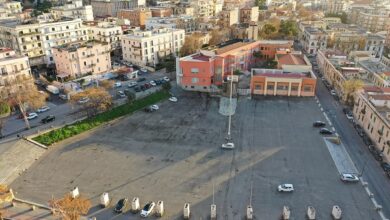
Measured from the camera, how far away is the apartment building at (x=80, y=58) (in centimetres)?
6262

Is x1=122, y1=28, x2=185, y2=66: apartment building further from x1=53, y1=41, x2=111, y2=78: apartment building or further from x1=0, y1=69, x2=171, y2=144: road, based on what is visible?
x1=0, y1=69, x2=171, y2=144: road

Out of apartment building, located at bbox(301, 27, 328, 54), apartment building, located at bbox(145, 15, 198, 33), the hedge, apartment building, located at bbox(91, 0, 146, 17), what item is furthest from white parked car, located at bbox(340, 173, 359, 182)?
apartment building, located at bbox(91, 0, 146, 17)

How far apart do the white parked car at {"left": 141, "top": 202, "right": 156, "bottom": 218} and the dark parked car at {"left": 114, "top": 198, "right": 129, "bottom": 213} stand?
207 cm

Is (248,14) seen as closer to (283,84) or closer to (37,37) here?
(283,84)

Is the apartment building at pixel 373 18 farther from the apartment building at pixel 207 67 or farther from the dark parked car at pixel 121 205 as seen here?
Result: the dark parked car at pixel 121 205

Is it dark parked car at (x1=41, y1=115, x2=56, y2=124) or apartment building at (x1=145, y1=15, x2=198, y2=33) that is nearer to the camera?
dark parked car at (x1=41, y1=115, x2=56, y2=124)

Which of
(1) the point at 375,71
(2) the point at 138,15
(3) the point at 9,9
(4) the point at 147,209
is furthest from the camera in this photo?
(2) the point at 138,15

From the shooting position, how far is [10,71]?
53.5m

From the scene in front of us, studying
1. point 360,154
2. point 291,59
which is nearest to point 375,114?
point 360,154

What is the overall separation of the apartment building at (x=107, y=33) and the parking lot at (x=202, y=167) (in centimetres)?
3611

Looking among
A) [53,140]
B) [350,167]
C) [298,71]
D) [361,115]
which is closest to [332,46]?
[298,71]

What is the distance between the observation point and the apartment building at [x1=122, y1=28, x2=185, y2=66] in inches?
2825

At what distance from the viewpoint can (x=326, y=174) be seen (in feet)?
117

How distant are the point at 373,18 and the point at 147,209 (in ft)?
380
